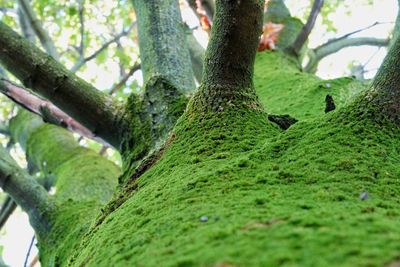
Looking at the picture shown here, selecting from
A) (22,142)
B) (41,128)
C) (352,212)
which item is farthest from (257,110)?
(22,142)

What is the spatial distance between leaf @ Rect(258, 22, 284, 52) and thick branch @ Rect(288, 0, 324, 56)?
153 mm

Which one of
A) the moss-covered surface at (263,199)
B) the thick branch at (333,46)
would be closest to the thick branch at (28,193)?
the moss-covered surface at (263,199)

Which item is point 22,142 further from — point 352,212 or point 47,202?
point 352,212

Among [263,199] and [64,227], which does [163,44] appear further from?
[263,199]

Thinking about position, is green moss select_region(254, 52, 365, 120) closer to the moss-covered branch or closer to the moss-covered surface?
the moss-covered branch

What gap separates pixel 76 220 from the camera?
7.48 feet

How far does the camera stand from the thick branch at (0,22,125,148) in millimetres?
2193

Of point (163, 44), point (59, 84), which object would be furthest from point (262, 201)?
point (163, 44)

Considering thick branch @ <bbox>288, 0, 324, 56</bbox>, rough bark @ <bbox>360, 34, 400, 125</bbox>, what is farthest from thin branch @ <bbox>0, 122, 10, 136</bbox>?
rough bark @ <bbox>360, 34, 400, 125</bbox>

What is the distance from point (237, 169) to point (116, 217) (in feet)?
1.18

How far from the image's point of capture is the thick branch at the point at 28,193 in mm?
2416

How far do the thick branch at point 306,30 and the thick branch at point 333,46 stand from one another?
618 mm

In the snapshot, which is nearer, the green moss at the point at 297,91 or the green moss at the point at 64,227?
the green moss at the point at 64,227

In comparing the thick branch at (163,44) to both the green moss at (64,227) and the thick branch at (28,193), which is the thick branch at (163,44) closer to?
the green moss at (64,227)
